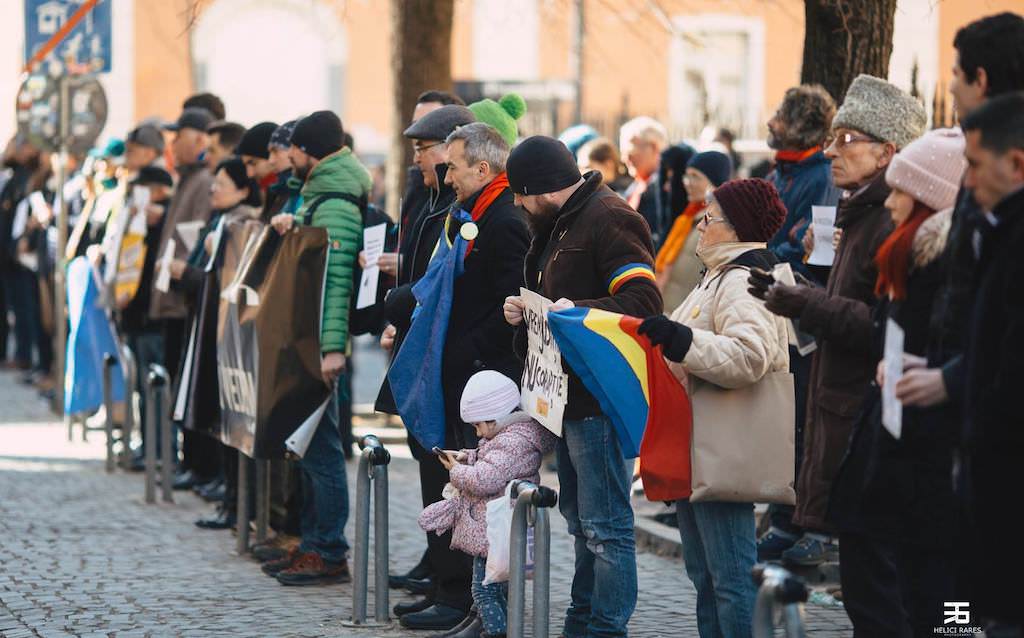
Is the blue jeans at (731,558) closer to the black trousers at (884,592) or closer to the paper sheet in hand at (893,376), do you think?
the black trousers at (884,592)

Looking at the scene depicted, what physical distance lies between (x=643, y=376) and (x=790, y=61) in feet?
90.8

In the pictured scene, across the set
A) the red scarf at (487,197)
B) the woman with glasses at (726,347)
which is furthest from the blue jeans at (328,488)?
the woman with glasses at (726,347)

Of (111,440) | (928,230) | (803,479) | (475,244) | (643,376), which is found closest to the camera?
(928,230)

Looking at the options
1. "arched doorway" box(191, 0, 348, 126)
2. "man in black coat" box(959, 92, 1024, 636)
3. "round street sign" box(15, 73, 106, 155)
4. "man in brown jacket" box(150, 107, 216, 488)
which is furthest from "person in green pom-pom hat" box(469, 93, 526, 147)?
"arched doorway" box(191, 0, 348, 126)

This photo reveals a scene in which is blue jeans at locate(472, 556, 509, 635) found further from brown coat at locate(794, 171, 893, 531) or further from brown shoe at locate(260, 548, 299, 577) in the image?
brown shoe at locate(260, 548, 299, 577)

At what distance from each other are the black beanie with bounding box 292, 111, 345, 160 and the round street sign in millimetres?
7597

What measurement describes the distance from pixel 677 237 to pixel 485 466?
350cm

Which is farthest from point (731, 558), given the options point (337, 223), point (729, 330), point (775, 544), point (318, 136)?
point (318, 136)

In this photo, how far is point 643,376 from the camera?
6613 millimetres

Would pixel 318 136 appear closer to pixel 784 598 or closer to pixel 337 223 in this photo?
pixel 337 223

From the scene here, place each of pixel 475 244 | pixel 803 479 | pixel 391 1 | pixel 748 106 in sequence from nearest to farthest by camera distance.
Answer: pixel 803 479, pixel 475 244, pixel 391 1, pixel 748 106

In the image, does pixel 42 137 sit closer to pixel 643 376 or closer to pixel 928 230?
pixel 643 376

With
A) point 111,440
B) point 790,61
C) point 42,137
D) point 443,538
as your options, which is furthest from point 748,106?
point 443,538

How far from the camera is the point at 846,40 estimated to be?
9562 mm
